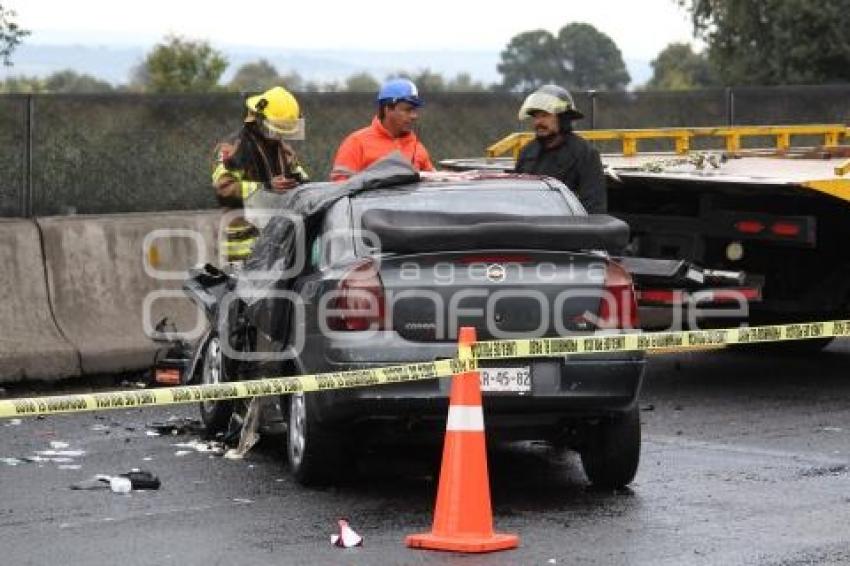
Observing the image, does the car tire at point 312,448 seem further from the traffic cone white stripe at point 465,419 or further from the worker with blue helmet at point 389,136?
the worker with blue helmet at point 389,136

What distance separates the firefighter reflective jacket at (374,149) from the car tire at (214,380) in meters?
1.58

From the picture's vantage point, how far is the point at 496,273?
9.69 m

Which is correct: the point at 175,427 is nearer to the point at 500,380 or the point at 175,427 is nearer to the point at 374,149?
the point at 374,149

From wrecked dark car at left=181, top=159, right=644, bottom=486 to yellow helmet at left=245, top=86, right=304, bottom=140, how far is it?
234 centimetres

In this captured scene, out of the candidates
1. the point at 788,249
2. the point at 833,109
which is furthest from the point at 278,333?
the point at 833,109

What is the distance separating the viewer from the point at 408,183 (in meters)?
10.6

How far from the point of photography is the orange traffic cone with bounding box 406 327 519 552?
8.53 m

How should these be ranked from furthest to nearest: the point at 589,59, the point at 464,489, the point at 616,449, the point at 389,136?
the point at 589,59 < the point at 389,136 < the point at 616,449 < the point at 464,489

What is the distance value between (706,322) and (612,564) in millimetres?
7086

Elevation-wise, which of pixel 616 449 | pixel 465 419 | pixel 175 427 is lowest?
pixel 175 427

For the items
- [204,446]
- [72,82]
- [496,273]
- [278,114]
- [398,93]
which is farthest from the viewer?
[72,82]

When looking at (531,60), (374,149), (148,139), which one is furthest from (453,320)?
(531,60)

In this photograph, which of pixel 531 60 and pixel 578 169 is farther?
pixel 531 60

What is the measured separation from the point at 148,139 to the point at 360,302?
6918mm
